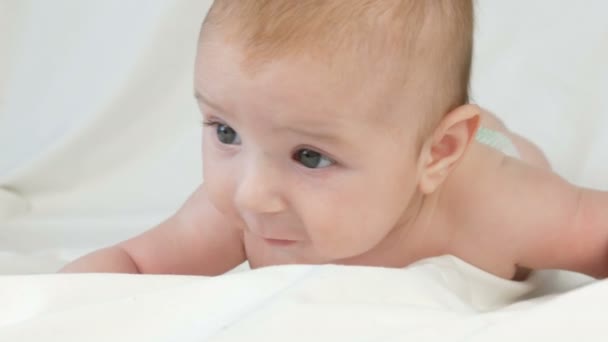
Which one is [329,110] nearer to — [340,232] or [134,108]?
[340,232]

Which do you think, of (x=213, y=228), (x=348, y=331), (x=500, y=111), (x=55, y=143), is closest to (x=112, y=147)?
(x=55, y=143)

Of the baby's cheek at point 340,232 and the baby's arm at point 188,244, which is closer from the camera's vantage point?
the baby's cheek at point 340,232

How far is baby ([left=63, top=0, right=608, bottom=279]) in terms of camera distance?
718mm

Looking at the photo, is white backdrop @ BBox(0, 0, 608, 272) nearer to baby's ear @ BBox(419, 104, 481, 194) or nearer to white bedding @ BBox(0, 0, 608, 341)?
white bedding @ BBox(0, 0, 608, 341)

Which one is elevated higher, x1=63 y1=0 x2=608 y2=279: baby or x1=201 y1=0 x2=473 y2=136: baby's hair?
x1=201 y1=0 x2=473 y2=136: baby's hair

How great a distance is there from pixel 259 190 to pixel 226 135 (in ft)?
0.20

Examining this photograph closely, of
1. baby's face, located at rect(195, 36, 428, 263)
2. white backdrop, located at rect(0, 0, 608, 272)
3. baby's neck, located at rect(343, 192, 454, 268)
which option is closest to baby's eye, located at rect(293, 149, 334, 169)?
baby's face, located at rect(195, 36, 428, 263)

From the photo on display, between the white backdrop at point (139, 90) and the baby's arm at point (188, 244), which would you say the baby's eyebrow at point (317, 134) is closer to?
the baby's arm at point (188, 244)

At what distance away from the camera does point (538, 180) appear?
3.11 feet

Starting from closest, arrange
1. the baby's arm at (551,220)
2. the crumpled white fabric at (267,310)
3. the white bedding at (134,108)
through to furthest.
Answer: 1. the crumpled white fabric at (267,310)
2. the baby's arm at (551,220)
3. the white bedding at (134,108)

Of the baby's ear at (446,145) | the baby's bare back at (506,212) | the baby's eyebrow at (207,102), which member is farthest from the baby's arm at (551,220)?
the baby's eyebrow at (207,102)

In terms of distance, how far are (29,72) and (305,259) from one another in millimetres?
788

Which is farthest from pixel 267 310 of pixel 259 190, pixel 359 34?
pixel 359 34

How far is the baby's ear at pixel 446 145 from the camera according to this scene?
0.80 metres
